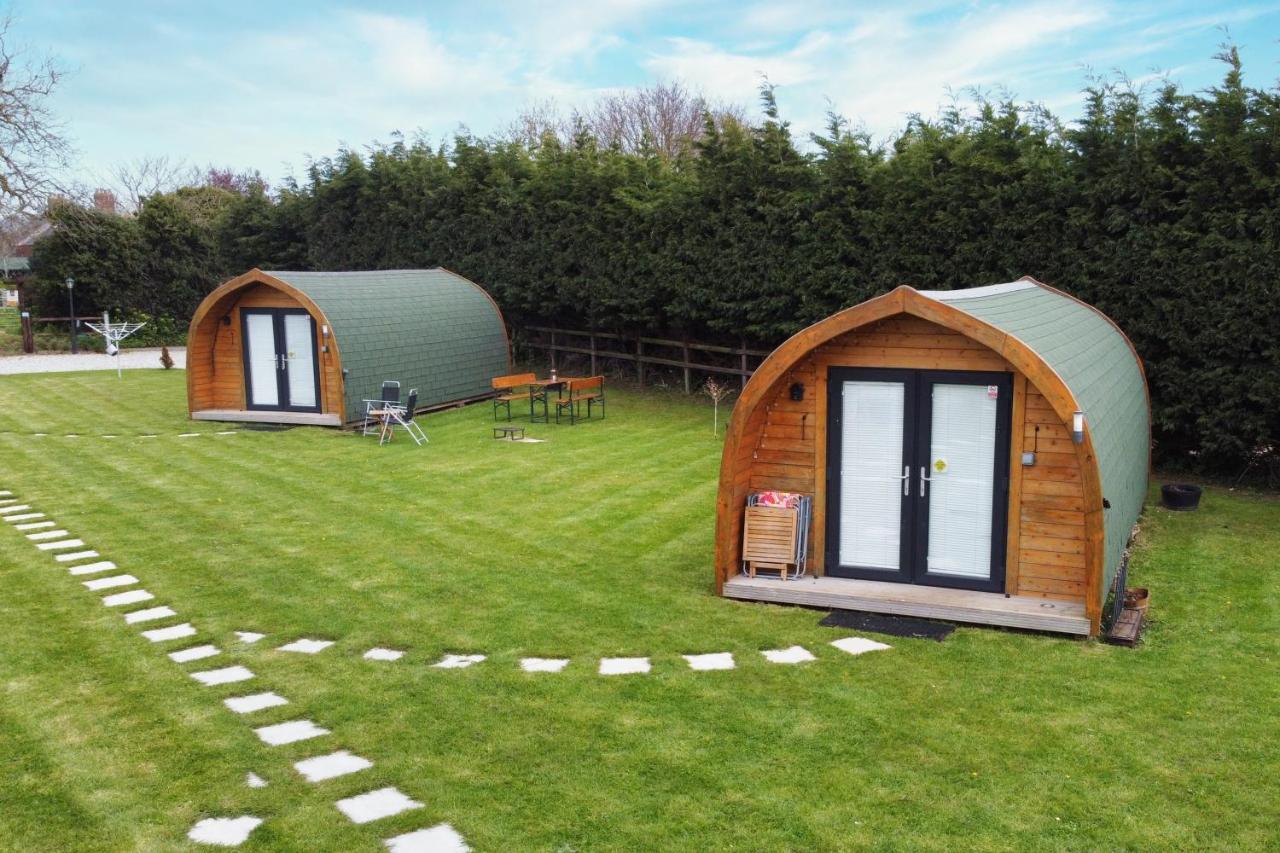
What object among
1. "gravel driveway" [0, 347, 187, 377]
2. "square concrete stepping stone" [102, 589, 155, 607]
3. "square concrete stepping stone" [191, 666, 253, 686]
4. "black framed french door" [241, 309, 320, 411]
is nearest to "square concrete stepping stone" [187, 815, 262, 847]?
"square concrete stepping stone" [191, 666, 253, 686]

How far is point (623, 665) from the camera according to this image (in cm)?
789

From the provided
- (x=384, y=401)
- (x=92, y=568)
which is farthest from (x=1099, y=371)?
(x=384, y=401)

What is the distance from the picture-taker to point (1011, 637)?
27.7 ft

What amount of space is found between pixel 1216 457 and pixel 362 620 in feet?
38.5

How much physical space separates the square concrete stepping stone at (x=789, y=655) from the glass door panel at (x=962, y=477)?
1.76 meters

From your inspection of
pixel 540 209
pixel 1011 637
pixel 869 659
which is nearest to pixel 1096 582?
pixel 1011 637

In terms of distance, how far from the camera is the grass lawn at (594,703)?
5699 mm

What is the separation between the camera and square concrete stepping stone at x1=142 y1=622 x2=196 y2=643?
27.7 feet

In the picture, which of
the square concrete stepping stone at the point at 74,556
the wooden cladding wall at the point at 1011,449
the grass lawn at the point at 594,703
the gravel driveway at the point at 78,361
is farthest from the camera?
the gravel driveway at the point at 78,361

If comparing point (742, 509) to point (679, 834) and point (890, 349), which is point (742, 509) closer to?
point (890, 349)

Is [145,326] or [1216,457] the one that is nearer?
[1216,457]

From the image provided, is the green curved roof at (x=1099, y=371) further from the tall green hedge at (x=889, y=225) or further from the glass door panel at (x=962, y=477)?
the tall green hedge at (x=889, y=225)

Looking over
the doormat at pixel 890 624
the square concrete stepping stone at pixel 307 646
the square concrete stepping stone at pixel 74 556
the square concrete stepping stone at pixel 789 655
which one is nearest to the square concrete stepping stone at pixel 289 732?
the square concrete stepping stone at pixel 307 646

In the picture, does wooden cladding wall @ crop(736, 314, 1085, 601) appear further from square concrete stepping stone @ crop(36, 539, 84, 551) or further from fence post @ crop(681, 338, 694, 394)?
fence post @ crop(681, 338, 694, 394)
